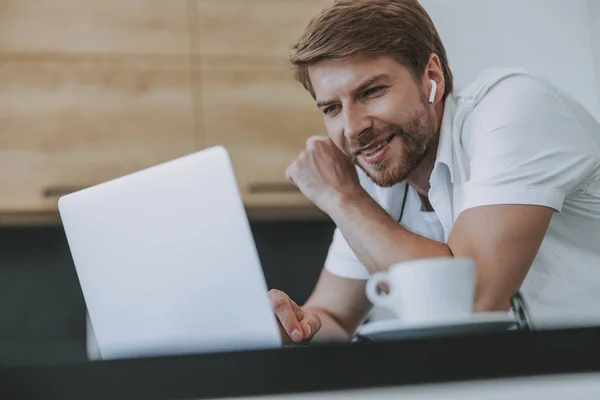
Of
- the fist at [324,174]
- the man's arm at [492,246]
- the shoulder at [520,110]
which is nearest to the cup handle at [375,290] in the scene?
the man's arm at [492,246]

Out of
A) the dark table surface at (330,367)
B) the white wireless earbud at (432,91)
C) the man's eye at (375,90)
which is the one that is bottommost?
the dark table surface at (330,367)

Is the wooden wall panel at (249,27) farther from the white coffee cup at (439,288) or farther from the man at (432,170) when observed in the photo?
the white coffee cup at (439,288)

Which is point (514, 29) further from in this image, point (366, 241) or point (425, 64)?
point (366, 241)

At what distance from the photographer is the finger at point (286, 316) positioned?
3.76ft

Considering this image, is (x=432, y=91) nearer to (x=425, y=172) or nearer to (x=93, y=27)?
(x=425, y=172)

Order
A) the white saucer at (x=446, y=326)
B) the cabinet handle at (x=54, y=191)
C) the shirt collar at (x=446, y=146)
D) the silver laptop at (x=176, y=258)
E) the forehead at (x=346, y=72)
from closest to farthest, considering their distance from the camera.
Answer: the white saucer at (x=446, y=326)
the silver laptop at (x=176, y=258)
the shirt collar at (x=446, y=146)
the forehead at (x=346, y=72)
the cabinet handle at (x=54, y=191)

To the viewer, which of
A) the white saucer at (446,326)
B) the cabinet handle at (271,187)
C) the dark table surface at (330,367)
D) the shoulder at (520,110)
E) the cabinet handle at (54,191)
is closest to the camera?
the dark table surface at (330,367)

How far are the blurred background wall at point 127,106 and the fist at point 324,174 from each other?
3.40 feet

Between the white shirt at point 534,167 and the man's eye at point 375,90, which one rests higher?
the man's eye at point 375,90

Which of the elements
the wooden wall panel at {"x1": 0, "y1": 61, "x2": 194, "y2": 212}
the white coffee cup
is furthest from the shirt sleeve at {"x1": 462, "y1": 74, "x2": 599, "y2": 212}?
the wooden wall panel at {"x1": 0, "y1": 61, "x2": 194, "y2": 212}

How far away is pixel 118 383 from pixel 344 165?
99 cm

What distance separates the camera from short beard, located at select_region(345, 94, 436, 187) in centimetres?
143

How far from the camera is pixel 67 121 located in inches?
98.3

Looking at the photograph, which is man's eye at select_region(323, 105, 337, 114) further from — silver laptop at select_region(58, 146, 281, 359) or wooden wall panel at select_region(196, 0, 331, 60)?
wooden wall panel at select_region(196, 0, 331, 60)
